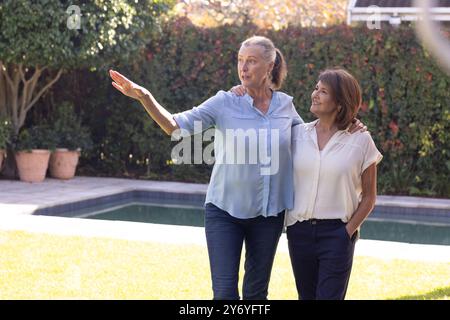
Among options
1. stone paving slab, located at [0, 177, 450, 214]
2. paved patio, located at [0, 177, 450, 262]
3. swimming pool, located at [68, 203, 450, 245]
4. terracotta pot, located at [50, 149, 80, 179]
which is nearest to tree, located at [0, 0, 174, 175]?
terracotta pot, located at [50, 149, 80, 179]

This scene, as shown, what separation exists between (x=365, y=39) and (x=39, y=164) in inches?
220

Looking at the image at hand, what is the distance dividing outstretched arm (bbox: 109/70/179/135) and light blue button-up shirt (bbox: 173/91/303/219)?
0.06 metres

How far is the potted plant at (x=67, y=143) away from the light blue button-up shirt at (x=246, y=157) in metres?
9.19

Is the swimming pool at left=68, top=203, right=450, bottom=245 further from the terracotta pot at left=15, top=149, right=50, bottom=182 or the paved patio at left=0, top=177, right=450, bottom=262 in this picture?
the terracotta pot at left=15, top=149, right=50, bottom=182

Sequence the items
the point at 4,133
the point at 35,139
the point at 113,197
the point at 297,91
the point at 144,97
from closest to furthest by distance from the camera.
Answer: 1. the point at 144,97
2. the point at 113,197
3. the point at 4,133
4. the point at 35,139
5. the point at 297,91

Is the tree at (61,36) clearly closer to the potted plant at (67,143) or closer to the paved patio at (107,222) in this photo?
→ the potted plant at (67,143)

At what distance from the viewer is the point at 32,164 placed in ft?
40.6

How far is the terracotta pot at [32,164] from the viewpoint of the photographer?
40.5 feet

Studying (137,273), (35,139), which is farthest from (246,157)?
(35,139)

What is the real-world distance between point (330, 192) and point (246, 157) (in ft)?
1.49

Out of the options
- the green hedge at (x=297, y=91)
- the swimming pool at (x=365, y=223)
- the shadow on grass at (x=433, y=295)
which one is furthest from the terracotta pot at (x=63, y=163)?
the shadow on grass at (x=433, y=295)

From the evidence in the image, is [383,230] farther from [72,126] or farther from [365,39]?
[72,126]

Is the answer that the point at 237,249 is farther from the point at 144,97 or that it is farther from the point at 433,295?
the point at 433,295
